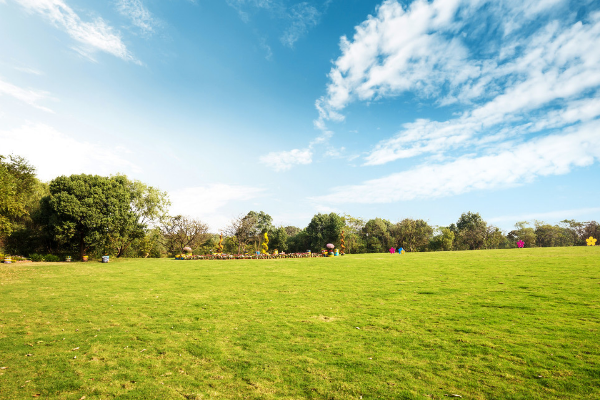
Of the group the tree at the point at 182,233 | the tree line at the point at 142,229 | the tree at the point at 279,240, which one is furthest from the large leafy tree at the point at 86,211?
the tree at the point at 279,240

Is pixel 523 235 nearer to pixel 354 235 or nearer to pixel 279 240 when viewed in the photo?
pixel 354 235

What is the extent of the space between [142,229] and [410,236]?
164 ft

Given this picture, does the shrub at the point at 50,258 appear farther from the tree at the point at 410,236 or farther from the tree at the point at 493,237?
the tree at the point at 493,237

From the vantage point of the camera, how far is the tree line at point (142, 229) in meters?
27.6

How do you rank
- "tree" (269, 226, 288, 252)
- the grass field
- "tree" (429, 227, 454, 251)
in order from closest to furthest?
1. the grass field
2. "tree" (429, 227, 454, 251)
3. "tree" (269, 226, 288, 252)

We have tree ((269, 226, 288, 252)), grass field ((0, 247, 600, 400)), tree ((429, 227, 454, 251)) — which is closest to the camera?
grass field ((0, 247, 600, 400))

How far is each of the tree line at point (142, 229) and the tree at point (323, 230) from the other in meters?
0.20

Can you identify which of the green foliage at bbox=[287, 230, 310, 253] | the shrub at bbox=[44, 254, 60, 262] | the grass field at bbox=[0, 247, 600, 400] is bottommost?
the grass field at bbox=[0, 247, 600, 400]

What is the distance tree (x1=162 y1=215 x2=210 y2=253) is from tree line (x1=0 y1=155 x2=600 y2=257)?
0.50ft

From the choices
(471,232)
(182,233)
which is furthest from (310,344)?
(471,232)

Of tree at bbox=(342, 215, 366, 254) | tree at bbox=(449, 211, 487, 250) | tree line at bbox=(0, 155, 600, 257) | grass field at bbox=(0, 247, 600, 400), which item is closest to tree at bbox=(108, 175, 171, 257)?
tree line at bbox=(0, 155, 600, 257)

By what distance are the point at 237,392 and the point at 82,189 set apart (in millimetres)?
31850

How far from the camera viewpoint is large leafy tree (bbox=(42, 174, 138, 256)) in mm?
26938

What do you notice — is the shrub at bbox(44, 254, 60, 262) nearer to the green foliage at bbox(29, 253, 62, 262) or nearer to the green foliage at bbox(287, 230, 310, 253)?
the green foliage at bbox(29, 253, 62, 262)
